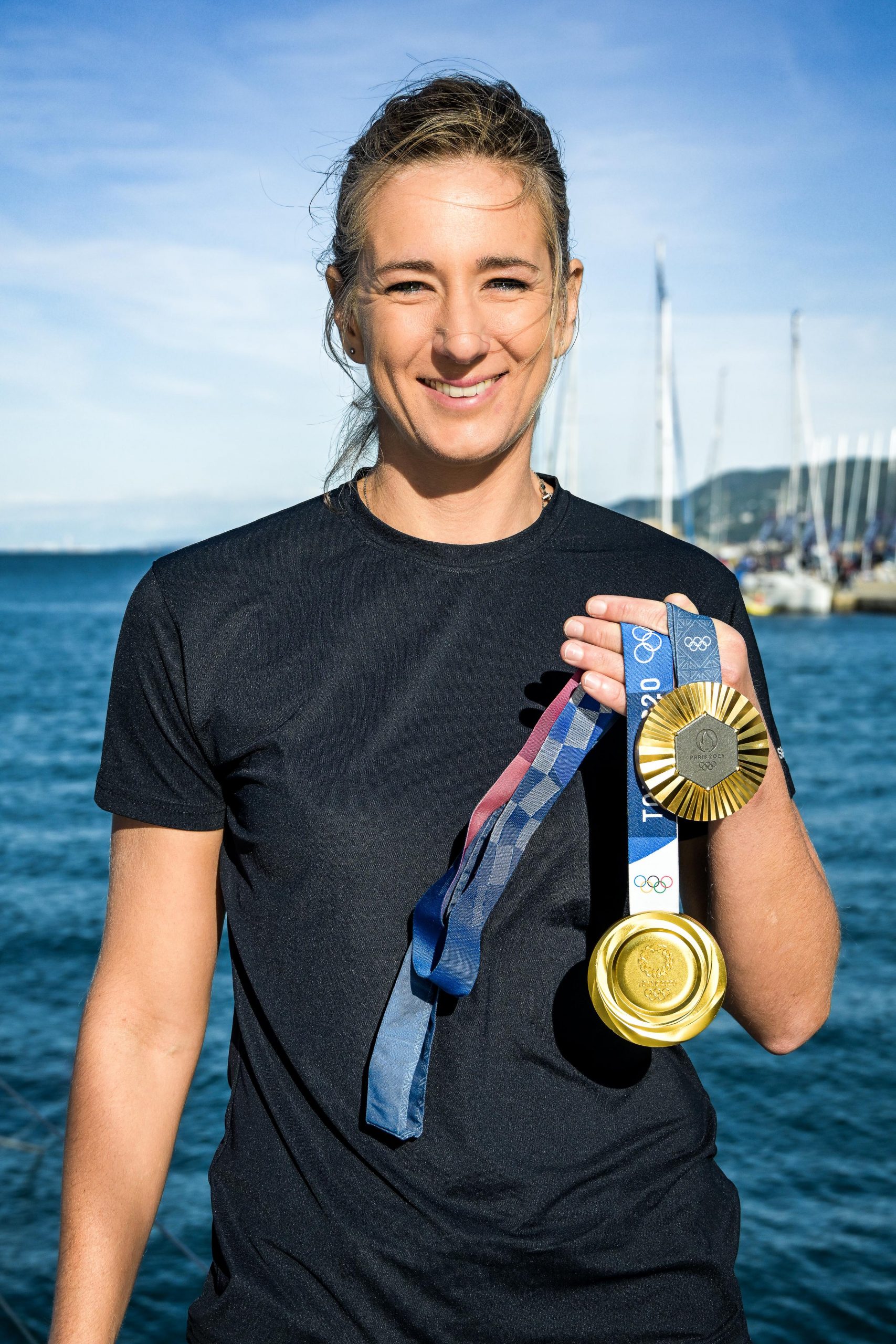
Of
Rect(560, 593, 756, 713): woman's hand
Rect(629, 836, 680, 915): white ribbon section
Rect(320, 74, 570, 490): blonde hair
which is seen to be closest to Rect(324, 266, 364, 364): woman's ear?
Rect(320, 74, 570, 490): blonde hair

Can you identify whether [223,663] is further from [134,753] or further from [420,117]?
[420,117]

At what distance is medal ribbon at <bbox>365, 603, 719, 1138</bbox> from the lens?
1.62 m

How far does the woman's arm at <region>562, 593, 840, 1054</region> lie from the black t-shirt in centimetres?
16

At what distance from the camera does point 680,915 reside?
1.58 metres

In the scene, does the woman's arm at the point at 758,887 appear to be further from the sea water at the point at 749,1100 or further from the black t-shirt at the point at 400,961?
Answer: the sea water at the point at 749,1100

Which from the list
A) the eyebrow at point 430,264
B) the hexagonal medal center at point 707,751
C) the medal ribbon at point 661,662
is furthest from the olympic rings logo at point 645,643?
the eyebrow at point 430,264

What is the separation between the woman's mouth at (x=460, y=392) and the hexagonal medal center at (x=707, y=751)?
652 millimetres

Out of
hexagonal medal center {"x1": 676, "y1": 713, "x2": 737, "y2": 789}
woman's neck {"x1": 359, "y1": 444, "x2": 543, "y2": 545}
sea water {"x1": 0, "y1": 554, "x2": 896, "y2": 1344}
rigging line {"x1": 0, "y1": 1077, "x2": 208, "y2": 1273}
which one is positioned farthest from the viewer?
sea water {"x1": 0, "y1": 554, "x2": 896, "y2": 1344}

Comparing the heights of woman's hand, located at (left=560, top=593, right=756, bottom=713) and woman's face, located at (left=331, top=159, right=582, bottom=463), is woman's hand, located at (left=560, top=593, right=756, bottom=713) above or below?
below

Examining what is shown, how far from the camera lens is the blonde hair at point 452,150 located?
1.85m

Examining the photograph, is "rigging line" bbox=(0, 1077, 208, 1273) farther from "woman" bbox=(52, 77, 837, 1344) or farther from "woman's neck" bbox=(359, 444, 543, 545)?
"woman's neck" bbox=(359, 444, 543, 545)

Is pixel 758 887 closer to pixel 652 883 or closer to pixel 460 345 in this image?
pixel 652 883

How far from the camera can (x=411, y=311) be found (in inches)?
73.1

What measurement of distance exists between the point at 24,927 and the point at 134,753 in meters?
18.0
